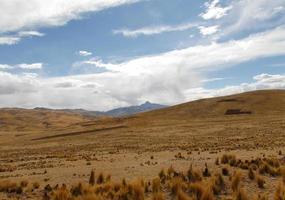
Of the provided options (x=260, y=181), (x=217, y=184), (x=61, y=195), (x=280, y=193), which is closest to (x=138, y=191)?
(x=61, y=195)

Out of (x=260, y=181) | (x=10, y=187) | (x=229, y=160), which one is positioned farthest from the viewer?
(x=229, y=160)

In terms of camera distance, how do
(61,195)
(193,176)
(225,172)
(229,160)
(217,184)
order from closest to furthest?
(61,195), (217,184), (193,176), (225,172), (229,160)

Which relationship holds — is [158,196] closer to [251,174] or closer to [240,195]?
[240,195]

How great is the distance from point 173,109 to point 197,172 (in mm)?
141263

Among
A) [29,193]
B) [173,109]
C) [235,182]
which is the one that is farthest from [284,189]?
[173,109]

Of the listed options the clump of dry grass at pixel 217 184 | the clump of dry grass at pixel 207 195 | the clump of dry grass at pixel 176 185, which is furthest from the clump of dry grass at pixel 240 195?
the clump of dry grass at pixel 176 185

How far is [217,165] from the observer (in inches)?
944

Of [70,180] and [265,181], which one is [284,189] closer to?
[265,181]

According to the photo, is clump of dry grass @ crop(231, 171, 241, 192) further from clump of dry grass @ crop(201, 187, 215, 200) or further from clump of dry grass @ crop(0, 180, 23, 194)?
clump of dry grass @ crop(0, 180, 23, 194)

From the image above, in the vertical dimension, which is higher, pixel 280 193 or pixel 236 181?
pixel 236 181

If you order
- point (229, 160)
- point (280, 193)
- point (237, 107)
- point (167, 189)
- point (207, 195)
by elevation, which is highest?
Answer: point (237, 107)

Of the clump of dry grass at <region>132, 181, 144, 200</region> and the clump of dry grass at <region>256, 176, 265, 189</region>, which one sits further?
the clump of dry grass at <region>256, 176, 265, 189</region>

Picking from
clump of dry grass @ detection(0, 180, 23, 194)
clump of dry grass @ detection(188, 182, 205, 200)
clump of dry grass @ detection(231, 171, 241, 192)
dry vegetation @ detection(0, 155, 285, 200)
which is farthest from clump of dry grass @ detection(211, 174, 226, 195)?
clump of dry grass @ detection(0, 180, 23, 194)

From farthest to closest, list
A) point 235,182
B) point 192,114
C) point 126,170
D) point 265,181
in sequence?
point 192,114 → point 126,170 → point 265,181 → point 235,182
